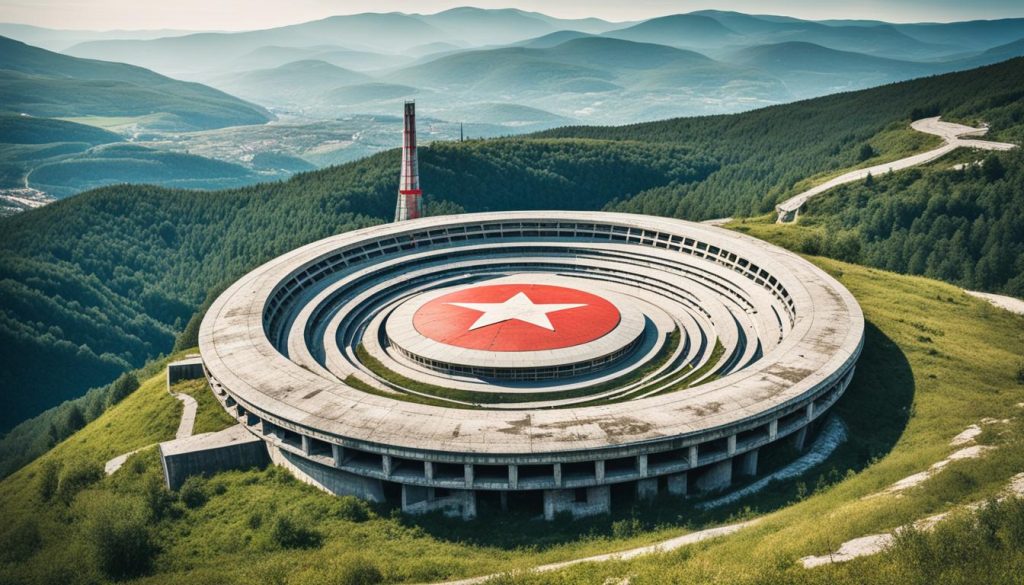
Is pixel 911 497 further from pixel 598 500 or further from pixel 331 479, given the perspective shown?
pixel 331 479

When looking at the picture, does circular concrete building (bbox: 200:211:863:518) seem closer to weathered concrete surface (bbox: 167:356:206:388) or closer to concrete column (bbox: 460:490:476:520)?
concrete column (bbox: 460:490:476:520)

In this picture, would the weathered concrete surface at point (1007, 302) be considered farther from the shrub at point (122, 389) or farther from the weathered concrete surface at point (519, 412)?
the shrub at point (122, 389)

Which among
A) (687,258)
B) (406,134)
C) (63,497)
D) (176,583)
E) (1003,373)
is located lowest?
(63,497)

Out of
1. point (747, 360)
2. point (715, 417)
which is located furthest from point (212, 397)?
point (747, 360)

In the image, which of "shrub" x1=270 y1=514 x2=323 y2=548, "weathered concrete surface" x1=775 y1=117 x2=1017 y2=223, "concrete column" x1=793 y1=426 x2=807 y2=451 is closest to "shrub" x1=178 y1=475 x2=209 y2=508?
"shrub" x1=270 y1=514 x2=323 y2=548

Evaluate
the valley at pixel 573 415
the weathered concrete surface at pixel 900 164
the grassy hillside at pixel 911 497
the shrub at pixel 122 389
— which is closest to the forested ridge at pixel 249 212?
the weathered concrete surface at pixel 900 164

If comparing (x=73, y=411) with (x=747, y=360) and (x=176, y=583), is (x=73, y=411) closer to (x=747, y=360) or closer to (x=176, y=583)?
(x=176, y=583)

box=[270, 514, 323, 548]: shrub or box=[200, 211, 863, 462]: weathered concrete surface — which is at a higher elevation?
box=[200, 211, 863, 462]: weathered concrete surface
